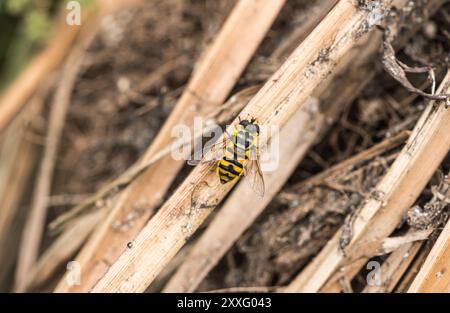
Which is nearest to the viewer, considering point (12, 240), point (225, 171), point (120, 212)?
point (225, 171)

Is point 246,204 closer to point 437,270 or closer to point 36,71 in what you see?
point 437,270

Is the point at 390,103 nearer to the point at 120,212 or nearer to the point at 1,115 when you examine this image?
the point at 120,212

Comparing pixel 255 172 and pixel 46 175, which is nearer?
pixel 255 172

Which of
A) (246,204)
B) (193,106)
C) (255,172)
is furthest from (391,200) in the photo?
(193,106)

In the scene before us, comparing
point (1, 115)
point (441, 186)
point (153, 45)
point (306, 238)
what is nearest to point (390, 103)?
point (441, 186)

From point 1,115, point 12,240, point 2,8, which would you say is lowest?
point 12,240

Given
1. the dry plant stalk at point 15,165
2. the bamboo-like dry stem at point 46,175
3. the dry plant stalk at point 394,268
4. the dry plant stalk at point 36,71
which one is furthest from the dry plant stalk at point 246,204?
the dry plant stalk at point 36,71

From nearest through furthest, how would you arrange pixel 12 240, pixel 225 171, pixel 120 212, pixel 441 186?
pixel 225 171 → pixel 441 186 → pixel 120 212 → pixel 12 240
